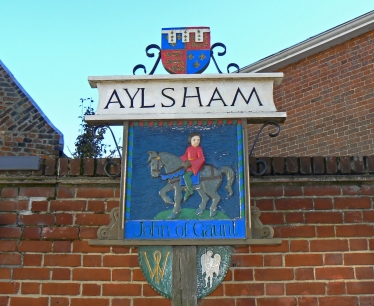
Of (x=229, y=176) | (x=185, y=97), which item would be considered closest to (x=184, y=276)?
(x=229, y=176)

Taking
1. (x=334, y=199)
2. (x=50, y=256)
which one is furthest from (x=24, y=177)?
(x=334, y=199)

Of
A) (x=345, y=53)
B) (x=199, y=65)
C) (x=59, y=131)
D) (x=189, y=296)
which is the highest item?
(x=345, y=53)

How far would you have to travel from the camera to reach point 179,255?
3.26m

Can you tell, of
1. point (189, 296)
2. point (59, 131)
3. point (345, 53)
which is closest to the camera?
point (189, 296)

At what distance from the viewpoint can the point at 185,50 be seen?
12.0ft

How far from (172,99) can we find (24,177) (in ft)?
4.10

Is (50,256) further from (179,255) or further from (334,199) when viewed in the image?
(334,199)

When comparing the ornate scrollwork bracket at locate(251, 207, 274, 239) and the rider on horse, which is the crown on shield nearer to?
the rider on horse

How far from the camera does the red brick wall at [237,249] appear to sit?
10.9ft

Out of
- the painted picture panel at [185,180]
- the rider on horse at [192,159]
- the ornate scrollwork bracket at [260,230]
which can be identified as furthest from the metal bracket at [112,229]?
the ornate scrollwork bracket at [260,230]

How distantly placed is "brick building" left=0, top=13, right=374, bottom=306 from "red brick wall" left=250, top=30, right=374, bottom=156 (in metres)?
5.19

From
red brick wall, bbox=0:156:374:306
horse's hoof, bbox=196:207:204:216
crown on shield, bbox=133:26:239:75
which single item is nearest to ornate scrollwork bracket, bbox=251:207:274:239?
red brick wall, bbox=0:156:374:306

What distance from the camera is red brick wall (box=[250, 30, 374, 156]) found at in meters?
8.52

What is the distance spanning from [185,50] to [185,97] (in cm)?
41
